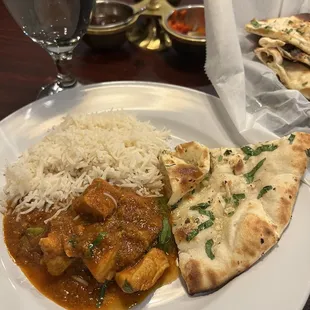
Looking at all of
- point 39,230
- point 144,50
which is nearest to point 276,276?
point 39,230

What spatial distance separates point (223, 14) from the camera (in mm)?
2996

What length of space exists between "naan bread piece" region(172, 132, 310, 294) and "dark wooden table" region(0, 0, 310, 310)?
123 cm

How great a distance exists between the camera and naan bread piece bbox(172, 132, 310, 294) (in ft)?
6.91

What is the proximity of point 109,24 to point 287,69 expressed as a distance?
62.7 inches

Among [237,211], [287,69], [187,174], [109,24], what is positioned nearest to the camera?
[237,211]

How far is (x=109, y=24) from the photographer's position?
3789mm

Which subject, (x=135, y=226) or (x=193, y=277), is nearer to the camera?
(x=193, y=277)

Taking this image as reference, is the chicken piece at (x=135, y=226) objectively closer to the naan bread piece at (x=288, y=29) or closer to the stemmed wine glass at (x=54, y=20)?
the stemmed wine glass at (x=54, y=20)

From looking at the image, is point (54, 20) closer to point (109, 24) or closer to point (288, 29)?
point (109, 24)

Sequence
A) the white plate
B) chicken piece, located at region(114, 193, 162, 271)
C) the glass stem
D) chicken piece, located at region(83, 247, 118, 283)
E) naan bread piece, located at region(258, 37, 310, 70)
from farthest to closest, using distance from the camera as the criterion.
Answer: the glass stem
naan bread piece, located at region(258, 37, 310, 70)
chicken piece, located at region(114, 193, 162, 271)
chicken piece, located at region(83, 247, 118, 283)
the white plate

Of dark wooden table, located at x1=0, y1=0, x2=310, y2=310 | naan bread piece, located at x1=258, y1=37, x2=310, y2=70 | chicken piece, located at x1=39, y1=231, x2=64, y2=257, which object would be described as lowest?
dark wooden table, located at x1=0, y1=0, x2=310, y2=310

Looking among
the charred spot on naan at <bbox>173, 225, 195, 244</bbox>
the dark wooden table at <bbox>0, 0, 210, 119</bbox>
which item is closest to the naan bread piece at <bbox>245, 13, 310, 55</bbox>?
the dark wooden table at <bbox>0, 0, 210, 119</bbox>

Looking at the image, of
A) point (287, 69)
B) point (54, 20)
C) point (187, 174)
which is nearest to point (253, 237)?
point (187, 174)

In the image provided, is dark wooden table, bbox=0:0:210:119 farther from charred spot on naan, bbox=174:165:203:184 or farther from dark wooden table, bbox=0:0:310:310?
charred spot on naan, bbox=174:165:203:184
